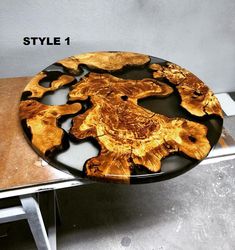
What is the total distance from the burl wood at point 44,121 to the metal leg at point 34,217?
0.46 ft

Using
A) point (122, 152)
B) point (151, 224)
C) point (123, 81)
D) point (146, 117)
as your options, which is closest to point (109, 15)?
point (123, 81)

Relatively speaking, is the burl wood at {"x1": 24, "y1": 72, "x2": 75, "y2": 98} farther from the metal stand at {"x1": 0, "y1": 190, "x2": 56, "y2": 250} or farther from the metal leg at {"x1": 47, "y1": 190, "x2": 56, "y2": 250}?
the metal leg at {"x1": 47, "y1": 190, "x2": 56, "y2": 250}

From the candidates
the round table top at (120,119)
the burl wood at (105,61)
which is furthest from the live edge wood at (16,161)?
the burl wood at (105,61)

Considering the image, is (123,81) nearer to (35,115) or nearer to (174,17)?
(35,115)

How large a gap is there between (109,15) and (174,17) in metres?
0.34

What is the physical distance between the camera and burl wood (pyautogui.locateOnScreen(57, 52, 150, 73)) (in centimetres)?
99

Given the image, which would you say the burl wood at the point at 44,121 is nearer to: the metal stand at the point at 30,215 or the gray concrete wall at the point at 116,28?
the metal stand at the point at 30,215

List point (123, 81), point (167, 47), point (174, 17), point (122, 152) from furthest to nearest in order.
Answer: point (167, 47) → point (174, 17) → point (123, 81) → point (122, 152)

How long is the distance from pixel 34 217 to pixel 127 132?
0.36m

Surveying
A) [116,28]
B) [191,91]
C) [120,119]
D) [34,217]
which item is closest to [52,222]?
[34,217]

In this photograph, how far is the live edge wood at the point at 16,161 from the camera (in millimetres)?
670

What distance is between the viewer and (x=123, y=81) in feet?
3.05

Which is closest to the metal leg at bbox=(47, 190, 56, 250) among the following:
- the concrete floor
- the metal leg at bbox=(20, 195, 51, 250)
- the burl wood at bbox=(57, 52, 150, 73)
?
the concrete floor

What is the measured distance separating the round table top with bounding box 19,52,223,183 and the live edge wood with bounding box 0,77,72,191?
0.03m
